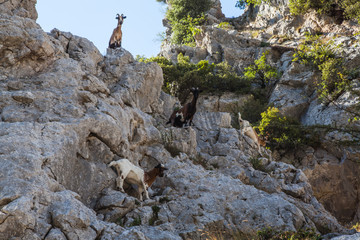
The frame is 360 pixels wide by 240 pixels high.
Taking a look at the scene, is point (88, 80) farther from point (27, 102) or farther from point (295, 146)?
point (295, 146)

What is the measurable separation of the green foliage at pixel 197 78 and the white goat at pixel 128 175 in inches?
543

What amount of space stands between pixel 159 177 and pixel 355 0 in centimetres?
3136

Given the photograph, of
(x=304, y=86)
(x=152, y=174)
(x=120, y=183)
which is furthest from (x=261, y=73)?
(x=120, y=183)

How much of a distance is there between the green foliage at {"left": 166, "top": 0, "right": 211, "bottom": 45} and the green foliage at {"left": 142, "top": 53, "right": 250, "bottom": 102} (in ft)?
40.9

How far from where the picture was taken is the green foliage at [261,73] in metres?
28.2

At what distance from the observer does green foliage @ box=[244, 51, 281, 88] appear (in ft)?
92.5

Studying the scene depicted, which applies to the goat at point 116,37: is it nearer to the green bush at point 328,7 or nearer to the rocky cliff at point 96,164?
the rocky cliff at point 96,164

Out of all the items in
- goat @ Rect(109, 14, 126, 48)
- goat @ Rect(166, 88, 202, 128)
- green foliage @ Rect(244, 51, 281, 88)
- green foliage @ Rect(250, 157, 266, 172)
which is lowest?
green foliage @ Rect(250, 157, 266, 172)

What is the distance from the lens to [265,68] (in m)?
28.7

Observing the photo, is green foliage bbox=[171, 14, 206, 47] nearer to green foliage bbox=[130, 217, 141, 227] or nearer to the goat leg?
the goat leg

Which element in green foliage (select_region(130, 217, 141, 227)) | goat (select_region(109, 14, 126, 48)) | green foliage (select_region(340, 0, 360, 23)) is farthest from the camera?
green foliage (select_region(340, 0, 360, 23))

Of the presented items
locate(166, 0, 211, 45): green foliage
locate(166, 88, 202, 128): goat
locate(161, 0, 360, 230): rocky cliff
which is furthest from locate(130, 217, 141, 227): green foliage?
locate(166, 0, 211, 45): green foliage

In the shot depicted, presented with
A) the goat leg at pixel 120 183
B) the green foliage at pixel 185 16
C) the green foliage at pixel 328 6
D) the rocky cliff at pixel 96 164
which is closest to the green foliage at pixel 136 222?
the rocky cliff at pixel 96 164

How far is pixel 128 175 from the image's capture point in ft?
28.5
